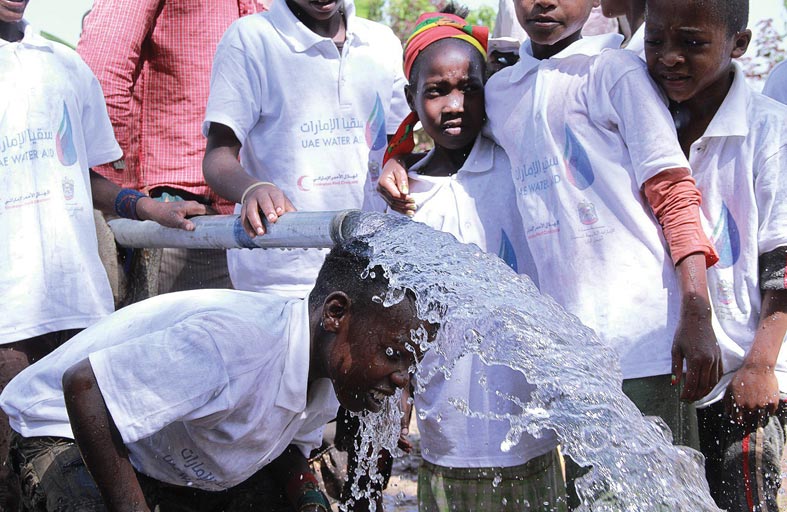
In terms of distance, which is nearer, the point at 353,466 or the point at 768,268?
the point at 768,268

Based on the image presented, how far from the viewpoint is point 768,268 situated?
9.32 ft

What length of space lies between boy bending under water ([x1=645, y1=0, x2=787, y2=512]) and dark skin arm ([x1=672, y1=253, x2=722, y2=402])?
13 centimetres

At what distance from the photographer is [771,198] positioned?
2.84 m

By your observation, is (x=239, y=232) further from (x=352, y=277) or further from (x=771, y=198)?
(x=771, y=198)

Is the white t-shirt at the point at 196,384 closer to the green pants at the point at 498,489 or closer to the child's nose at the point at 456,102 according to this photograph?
the green pants at the point at 498,489

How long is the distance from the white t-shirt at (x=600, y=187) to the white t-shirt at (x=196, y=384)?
0.78 metres

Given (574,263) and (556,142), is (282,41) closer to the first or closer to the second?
(556,142)

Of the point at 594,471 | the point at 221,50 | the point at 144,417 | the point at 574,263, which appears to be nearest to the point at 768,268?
the point at 574,263

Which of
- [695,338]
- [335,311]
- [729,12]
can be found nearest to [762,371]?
[695,338]

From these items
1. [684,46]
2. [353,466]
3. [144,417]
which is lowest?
[353,466]

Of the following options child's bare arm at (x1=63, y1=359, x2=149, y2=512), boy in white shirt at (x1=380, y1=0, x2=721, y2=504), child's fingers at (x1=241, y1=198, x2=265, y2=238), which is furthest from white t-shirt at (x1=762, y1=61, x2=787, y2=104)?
child's bare arm at (x1=63, y1=359, x2=149, y2=512)

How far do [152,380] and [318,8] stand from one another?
69.9 inches

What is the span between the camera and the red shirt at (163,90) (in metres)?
4.13

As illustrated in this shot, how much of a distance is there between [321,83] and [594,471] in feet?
5.62
